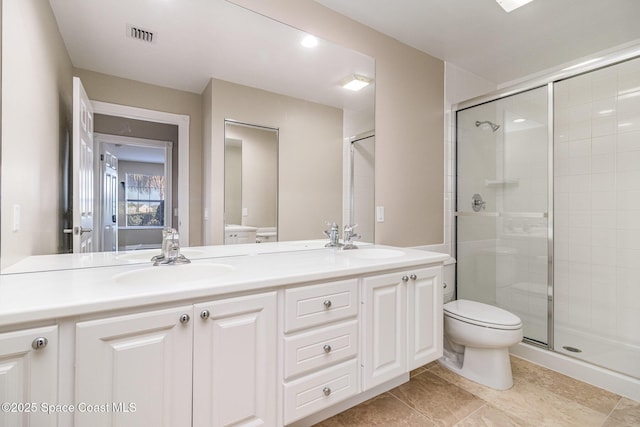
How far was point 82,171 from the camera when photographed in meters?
1.30

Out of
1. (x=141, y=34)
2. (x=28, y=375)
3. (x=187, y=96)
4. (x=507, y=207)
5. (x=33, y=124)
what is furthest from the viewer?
(x=507, y=207)

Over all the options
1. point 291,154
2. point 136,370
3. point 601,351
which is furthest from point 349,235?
point 601,351

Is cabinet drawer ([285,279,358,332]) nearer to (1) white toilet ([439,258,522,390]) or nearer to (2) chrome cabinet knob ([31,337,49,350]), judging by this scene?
(2) chrome cabinet knob ([31,337,49,350])

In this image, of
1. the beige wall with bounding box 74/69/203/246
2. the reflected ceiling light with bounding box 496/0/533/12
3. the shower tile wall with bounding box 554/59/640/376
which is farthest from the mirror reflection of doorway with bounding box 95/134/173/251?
the shower tile wall with bounding box 554/59/640/376

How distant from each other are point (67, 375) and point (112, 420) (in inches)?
7.2

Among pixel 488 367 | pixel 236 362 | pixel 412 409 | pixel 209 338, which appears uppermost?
pixel 209 338

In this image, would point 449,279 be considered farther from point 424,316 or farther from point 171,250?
point 171,250

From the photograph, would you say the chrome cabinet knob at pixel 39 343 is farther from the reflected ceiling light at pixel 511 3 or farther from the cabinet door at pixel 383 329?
the reflected ceiling light at pixel 511 3

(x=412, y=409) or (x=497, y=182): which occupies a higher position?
(x=497, y=182)

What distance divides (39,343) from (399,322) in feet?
4.54

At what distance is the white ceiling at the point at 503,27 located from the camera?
1.90 m

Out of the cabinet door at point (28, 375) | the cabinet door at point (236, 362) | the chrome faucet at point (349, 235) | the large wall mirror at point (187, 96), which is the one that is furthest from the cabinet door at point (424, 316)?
the cabinet door at point (28, 375)

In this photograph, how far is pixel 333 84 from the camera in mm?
2033

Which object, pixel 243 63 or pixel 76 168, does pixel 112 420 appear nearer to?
pixel 76 168
